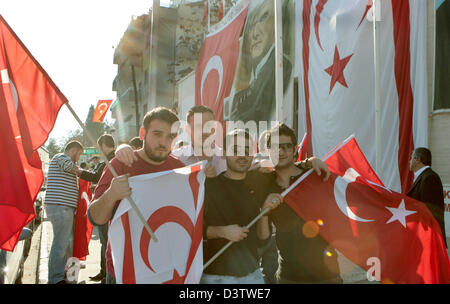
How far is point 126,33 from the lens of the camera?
31.9 metres

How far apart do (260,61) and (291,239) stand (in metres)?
7.34

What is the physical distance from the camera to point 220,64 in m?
10.1

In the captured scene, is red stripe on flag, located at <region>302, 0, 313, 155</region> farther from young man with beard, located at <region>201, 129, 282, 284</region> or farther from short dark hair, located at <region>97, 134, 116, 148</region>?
young man with beard, located at <region>201, 129, 282, 284</region>

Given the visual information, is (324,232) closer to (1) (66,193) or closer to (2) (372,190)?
(2) (372,190)

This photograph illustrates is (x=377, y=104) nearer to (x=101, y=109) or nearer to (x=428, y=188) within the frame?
(x=428, y=188)

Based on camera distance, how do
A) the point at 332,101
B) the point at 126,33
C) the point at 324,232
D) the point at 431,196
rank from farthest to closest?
the point at 126,33 → the point at 332,101 → the point at 431,196 → the point at 324,232

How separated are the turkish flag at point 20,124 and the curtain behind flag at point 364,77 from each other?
16.2ft

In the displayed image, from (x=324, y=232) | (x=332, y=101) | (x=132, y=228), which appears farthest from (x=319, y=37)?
(x=132, y=228)

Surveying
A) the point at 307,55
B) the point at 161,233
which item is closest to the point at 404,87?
the point at 307,55

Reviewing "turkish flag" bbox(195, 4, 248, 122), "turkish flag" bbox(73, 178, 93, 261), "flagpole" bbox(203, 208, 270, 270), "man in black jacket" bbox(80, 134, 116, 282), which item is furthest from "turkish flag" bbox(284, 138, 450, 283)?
"turkish flag" bbox(195, 4, 248, 122)

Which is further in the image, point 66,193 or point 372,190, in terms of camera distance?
point 66,193

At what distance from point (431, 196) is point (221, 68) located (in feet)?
21.5

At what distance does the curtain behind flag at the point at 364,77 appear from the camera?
643 cm

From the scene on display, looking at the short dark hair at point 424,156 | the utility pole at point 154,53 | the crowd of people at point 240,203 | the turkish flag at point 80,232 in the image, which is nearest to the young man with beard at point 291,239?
the crowd of people at point 240,203
